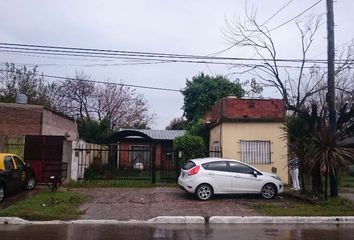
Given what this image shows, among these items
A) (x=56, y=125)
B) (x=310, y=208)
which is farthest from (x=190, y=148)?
(x=56, y=125)

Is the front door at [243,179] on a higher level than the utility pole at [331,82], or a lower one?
lower

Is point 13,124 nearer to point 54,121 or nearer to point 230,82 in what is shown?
point 54,121

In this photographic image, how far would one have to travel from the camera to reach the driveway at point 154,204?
13773 millimetres

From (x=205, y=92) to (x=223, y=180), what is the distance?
26369 mm

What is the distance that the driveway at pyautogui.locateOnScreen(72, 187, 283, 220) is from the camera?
1377cm

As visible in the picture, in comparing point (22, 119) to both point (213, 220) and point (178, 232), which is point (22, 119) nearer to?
point (213, 220)

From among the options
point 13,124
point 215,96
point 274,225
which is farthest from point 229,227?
point 215,96

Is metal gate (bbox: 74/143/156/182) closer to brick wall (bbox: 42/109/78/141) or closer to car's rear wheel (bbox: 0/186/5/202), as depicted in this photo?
brick wall (bbox: 42/109/78/141)

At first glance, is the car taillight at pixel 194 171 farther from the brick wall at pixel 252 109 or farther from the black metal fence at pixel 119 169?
the brick wall at pixel 252 109

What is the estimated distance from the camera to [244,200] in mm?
16797

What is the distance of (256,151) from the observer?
2262 centimetres

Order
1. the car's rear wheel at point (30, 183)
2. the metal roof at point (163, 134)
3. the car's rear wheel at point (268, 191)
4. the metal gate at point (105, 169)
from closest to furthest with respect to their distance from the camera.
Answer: the car's rear wheel at point (268, 191), the car's rear wheel at point (30, 183), the metal gate at point (105, 169), the metal roof at point (163, 134)

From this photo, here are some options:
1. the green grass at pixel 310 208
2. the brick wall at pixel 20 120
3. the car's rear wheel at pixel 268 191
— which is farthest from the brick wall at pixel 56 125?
the green grass at pixel 310 208

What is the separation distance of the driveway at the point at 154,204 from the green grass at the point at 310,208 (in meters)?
0.57
